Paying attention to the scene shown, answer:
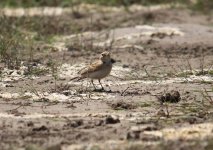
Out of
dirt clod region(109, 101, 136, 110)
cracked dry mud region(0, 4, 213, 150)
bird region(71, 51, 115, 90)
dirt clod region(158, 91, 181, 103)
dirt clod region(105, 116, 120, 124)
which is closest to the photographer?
cracked dry mud region(0, 4, 213, 150)

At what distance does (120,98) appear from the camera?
10.2 meters

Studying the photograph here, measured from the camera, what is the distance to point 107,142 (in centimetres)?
791

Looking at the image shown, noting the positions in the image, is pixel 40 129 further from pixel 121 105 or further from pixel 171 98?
pixel 171 98

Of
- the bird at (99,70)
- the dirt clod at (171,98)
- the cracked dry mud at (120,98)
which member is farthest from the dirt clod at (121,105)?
the bird at (99,70)

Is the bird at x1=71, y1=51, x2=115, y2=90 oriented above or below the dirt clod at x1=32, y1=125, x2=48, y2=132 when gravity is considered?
below

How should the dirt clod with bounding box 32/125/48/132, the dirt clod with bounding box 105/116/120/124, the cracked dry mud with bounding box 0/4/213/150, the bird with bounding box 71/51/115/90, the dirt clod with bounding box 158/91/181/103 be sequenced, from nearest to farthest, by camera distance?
1. the cracked dry mud with bounding box 0/4/213/150
2. the dirt clod with bounding box 32/125/48/132
3. the dirt clod with bounding box 105/116/120/124
4. the dirt clod with bounding box 158/91/181/103
5. the bird with bounding box 71/51/115/90

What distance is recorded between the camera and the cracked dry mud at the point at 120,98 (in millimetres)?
8109

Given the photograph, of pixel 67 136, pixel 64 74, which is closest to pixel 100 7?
pixel 64 74

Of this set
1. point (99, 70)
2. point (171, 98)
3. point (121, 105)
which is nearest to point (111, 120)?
point (121, 105)

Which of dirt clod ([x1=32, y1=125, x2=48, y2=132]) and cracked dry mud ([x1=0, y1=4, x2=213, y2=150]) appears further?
dirt clod ([x1=32, y1=125, x2=48, y2=132])

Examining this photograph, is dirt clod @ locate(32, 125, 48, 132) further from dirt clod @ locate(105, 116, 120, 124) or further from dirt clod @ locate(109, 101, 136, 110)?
dirt clod @ locate(109, 101, 136, 110)

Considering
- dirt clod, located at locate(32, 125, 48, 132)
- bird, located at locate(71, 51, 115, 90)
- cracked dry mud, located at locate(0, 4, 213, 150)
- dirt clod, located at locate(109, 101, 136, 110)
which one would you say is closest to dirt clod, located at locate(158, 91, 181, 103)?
cracked dry mud, located at locate(0, 4, 213, 150)

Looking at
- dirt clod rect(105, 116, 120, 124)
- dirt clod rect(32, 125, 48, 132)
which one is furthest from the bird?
dirt clod rect(32, 125, 48, 132)

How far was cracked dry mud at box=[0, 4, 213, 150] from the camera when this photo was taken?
8109mm
